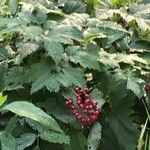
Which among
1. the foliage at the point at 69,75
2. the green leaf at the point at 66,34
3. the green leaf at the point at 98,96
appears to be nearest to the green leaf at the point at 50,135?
the foliage at the point at 69,75

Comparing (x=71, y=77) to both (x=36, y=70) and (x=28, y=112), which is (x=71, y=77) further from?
(x=28, y=112)

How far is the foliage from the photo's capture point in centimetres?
178

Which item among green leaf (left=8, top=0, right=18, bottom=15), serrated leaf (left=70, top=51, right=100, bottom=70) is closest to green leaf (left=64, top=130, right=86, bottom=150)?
serrated leaf (left=70, top=51, right=100, bottom=70)

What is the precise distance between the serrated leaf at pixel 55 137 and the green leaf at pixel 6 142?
5.2 inches

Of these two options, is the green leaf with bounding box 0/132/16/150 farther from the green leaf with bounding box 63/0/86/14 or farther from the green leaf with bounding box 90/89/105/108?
the green leaf with bounding box 63/0/86/14

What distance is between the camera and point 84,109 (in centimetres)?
178

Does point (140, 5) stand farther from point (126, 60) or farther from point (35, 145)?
point (35, 145)

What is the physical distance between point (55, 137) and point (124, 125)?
1.12 feet

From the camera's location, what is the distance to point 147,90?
1.96 meters

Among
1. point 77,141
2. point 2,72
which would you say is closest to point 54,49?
point 2,72

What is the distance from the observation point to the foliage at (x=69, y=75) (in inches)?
70.0

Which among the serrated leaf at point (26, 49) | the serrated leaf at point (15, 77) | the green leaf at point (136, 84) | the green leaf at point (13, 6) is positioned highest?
the green leaf at point (13, 6)

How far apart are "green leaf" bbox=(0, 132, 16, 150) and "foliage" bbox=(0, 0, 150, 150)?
54 millimetres

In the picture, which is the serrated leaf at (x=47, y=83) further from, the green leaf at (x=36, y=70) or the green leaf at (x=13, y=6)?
the green leaf at (x=13, y=6)
